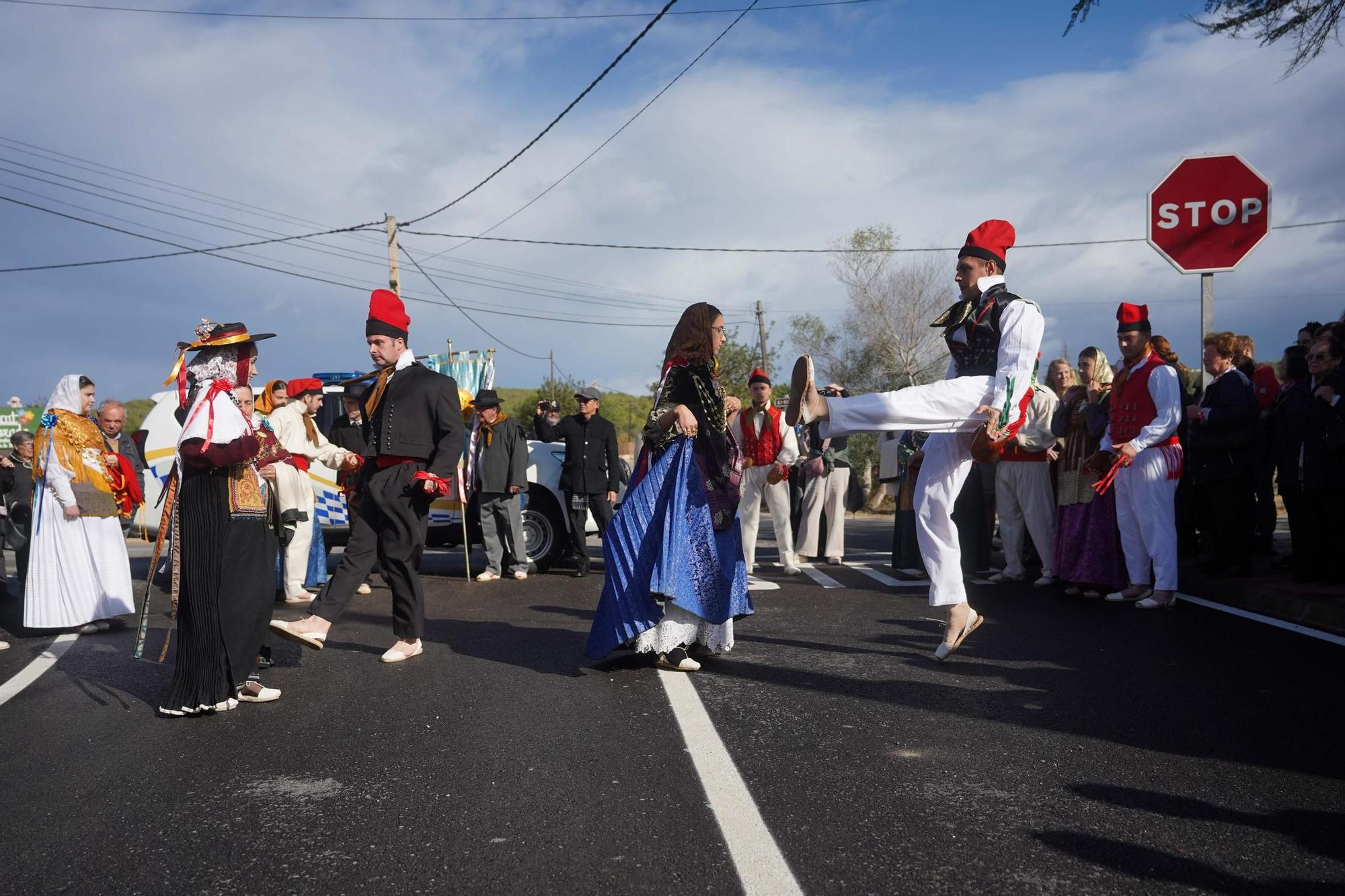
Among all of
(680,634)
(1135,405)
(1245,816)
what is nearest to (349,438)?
(680,634)

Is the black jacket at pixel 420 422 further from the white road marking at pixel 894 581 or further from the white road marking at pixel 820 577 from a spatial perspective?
the white road marking at pixel 894 581

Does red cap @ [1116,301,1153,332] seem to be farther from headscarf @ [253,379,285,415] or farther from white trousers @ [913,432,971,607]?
headscarf @ [253,379,285,415]

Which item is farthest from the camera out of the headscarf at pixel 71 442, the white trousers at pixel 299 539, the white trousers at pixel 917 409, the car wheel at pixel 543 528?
the car wheel at pixel 543 528

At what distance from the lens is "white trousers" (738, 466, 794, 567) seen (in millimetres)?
10375

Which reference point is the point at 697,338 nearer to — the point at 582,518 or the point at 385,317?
the point at 385,317

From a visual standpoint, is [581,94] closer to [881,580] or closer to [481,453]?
[481,453]

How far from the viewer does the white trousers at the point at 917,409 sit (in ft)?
16.1

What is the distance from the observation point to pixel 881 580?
32.2ft

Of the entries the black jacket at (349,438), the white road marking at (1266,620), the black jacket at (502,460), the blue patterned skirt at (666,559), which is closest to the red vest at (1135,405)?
the white road marking at (1266,620)

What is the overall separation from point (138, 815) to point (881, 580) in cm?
728

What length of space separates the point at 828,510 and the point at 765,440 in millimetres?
1422

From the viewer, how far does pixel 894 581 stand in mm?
9750

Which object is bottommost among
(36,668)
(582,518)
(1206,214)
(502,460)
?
(36,668)

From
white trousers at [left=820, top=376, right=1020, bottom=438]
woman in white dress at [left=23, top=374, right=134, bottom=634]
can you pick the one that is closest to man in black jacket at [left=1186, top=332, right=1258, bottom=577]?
white trousers at [left=820, top=376, right=1020, bottom=438]
